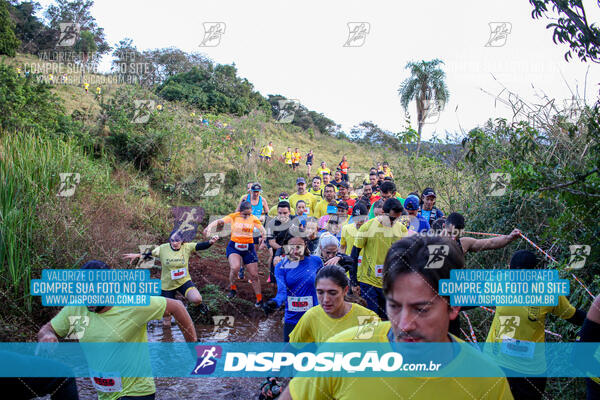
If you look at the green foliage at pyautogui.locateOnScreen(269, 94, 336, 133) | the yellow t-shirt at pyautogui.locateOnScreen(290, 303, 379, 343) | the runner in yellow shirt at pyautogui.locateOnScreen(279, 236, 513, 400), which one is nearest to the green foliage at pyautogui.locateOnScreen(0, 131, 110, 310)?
the yellow t-shirt at pyautogui.locateOnScreen(290, 303, 379, 343)

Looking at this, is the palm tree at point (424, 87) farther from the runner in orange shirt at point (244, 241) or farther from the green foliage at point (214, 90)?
the runner in orange shirt at point (244, 241)

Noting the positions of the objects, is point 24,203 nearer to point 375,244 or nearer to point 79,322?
point 79,322

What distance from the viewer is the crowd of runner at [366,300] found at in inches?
62.6

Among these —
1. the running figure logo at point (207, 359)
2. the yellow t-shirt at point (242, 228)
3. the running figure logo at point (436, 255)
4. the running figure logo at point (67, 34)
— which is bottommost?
the running figure logo at point (207, 359)

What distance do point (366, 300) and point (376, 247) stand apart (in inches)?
34.3

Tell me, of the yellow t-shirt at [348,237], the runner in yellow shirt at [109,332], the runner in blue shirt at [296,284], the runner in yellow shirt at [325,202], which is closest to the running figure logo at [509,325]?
the runner in blue shirt at [296,284]

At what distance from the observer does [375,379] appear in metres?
1.61

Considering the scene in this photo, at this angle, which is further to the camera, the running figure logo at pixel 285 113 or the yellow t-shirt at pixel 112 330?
the running figure logo at pixel 285 113

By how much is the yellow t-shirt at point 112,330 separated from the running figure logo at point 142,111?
14.0 metres

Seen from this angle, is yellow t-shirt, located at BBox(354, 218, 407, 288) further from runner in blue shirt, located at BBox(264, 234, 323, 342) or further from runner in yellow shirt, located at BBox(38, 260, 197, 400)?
runner in yellow shirt, located at BBox(38, 260, 197, 400)

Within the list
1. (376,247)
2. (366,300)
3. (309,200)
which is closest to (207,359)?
(366,300)

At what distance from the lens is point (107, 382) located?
3.76m

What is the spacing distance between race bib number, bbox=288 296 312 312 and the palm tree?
1582 centimetres

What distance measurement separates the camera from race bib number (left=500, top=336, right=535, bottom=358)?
160 inches
